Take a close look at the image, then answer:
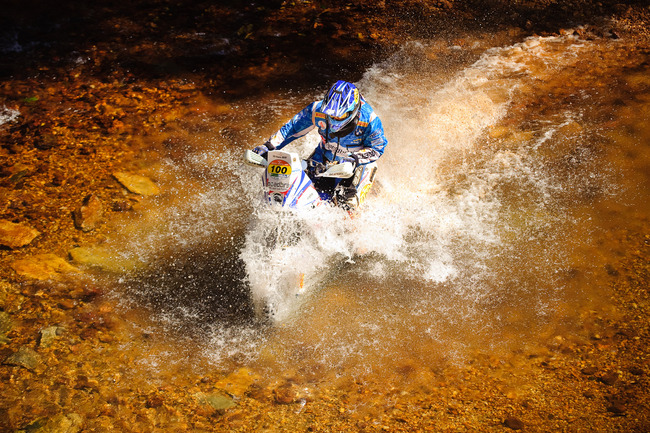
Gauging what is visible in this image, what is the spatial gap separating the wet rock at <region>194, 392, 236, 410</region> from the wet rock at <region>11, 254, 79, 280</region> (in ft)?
8.68

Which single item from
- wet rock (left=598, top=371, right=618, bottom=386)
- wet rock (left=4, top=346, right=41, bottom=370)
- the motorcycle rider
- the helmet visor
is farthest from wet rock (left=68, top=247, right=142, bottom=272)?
wet rock (left=598, top=371, right=618, bottom=386)

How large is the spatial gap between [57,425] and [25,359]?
0.98 meters

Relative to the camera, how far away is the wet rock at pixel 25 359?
4914mm

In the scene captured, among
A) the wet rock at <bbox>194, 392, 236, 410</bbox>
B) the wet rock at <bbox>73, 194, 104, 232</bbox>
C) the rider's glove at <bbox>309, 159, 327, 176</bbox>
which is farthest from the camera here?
the wet rock at <bbox>73, 194, 104, 232</bbox>

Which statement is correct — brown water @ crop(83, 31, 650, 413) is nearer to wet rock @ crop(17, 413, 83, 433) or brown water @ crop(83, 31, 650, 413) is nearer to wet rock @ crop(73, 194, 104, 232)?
wet rock @ crop(73, 194, 104, 232)

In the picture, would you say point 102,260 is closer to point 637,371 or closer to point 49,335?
point 49,335

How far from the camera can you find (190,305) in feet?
19.4

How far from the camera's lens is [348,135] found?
6129 mm

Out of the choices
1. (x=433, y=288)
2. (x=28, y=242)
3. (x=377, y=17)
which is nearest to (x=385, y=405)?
(x=433, y=288)

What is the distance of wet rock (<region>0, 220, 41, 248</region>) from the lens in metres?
6.29

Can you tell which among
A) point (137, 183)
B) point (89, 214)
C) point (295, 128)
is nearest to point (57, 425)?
point (89, 214)

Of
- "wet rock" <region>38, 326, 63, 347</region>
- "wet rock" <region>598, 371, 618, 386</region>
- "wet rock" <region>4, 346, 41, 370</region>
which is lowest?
"wet rock" <region>4, 346, 41, 370</region>

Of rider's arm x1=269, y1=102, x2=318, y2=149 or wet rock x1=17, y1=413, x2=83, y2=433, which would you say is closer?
wet rock x1=17, y1=413, x2=83, y2=433

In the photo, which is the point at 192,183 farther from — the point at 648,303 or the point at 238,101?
the point at 648,303
